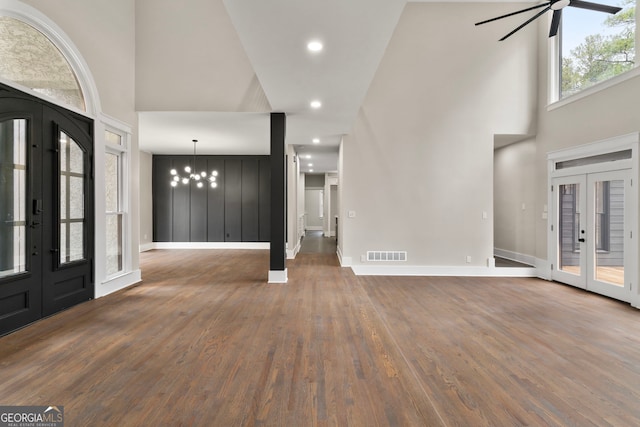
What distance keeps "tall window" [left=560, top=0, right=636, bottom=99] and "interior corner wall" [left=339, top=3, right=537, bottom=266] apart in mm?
614

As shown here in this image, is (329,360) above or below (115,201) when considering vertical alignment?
below

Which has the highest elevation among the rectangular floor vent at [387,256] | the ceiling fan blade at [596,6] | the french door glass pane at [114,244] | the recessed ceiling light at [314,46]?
the ceiling fan blade at [596,6]

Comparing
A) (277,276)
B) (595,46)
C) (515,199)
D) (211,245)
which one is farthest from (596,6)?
(211,245)

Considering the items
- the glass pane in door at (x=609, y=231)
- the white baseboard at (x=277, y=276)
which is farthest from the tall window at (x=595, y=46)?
the white baseboard at (x=277, y=276)

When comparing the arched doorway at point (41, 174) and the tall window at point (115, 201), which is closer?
the arched doorway at point (41, 174)

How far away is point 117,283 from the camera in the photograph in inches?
199

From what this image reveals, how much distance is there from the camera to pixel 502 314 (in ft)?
13.5

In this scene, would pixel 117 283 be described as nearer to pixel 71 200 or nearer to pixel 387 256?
pixel 71 200

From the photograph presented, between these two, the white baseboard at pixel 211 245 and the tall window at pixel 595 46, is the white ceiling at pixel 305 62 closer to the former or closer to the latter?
the tall window at pixel 595 46

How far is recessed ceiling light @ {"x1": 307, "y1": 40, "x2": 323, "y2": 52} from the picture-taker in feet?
9.98

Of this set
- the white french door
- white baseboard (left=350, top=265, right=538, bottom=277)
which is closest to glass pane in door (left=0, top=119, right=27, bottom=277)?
white baseboard (left=350, top=265, right=538, bottom=277)

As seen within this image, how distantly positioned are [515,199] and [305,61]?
594cm

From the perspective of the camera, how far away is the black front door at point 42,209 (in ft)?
10.8

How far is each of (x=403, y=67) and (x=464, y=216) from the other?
324 centimetres
